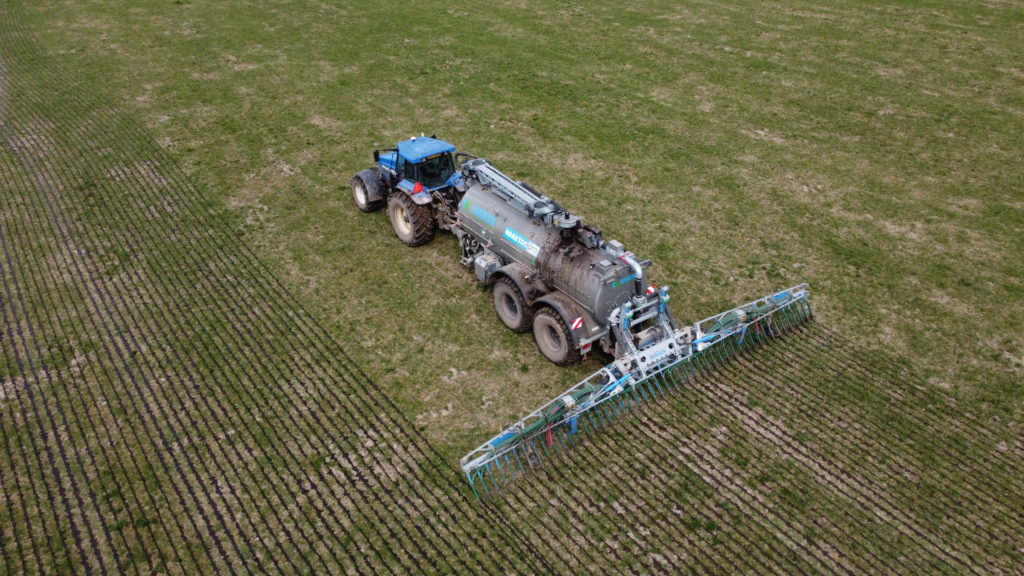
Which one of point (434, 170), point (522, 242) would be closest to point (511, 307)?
point (522, 242)

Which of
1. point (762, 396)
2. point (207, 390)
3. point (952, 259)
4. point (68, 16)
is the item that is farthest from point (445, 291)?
point (68, 16)

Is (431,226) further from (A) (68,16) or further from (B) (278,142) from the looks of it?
(A) (68,16)

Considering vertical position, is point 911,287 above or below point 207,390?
above

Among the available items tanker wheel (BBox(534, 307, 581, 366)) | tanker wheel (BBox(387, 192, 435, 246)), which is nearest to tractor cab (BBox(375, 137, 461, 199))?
tanker wheel (BBox(387, 192, 435, 246))

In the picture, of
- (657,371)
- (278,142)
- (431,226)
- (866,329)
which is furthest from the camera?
(278,142)

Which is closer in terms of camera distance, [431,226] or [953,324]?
[953,324]

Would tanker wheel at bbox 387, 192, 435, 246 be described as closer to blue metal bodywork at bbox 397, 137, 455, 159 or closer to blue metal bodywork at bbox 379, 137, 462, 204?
blue metal bodywork at bbox 379, 137, 462, 204

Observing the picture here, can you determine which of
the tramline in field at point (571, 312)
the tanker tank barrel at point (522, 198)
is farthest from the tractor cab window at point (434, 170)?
the tanker tank barrel at point (522, 198)
